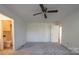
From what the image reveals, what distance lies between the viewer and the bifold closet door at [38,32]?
32.6 ft

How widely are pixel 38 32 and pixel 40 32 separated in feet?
0.54

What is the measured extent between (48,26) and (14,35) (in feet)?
15.4

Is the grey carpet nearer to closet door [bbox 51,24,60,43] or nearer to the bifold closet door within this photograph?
closet door [bbox 51,24,60,43]

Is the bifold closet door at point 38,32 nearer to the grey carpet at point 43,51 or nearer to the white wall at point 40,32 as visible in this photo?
the white wall at point 40,32

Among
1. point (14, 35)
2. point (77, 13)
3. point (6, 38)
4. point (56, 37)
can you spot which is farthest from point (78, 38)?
point (56, 37)

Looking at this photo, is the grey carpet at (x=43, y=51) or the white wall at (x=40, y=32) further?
the white wall at (x=40, y=32)

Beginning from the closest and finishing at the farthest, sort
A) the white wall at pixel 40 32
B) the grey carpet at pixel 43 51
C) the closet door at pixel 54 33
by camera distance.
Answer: the grey carpet at pixel 43 51
the closet door at pixel 54 33
the white wall at pixel 40 32

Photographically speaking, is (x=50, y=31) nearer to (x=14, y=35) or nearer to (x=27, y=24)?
(x=27, y=24)

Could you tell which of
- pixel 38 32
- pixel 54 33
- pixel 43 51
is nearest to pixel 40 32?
pixel 38 32

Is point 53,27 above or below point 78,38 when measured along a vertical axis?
above

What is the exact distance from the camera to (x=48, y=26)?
993 cm

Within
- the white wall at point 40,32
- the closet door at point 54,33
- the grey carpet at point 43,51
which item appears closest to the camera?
the grey carpet at point 43,51

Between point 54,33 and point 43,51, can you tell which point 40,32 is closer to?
point 54,33

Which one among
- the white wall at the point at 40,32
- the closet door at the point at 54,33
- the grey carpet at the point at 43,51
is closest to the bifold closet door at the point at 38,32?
the white wall at the point at 40,32
